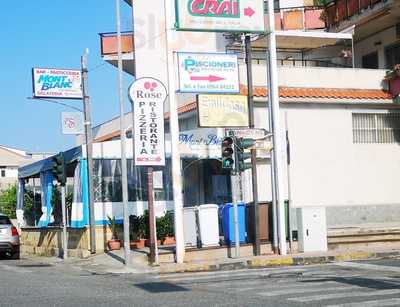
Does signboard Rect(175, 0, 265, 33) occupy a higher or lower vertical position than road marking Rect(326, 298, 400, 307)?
higher

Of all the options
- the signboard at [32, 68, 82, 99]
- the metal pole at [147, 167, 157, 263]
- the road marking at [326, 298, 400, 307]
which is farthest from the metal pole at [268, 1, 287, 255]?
the road marking at [326, 298, 400, 307]

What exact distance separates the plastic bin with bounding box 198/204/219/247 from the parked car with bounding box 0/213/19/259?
7701 millimetres

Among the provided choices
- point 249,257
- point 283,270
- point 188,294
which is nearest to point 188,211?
point 249,257

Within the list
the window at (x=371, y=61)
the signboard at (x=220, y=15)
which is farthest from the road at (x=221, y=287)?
the window at (x=371, y=61)

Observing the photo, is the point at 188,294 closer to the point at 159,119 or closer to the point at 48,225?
the point at 159,119

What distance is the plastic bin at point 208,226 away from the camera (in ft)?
62.5

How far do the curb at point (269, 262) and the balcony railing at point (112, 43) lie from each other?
690 inches

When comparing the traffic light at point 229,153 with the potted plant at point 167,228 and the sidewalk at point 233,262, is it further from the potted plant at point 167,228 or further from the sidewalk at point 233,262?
the potted plant at point 167,228

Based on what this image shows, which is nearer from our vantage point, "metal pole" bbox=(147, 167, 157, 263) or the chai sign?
"metal pole" bbox=(147, 167, 157, 263)

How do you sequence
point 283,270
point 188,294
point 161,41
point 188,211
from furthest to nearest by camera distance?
1. point 161,41
2. point 188,211
3. point 283,270
4. point 188,294

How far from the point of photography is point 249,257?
18.3 meters

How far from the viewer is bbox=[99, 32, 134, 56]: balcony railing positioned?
32.8 metres

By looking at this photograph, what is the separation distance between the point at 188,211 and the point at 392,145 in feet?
31.7

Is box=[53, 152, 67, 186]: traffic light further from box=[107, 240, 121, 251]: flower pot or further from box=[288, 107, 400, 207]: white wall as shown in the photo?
box=[288, 107, 400, 207]: white wall
